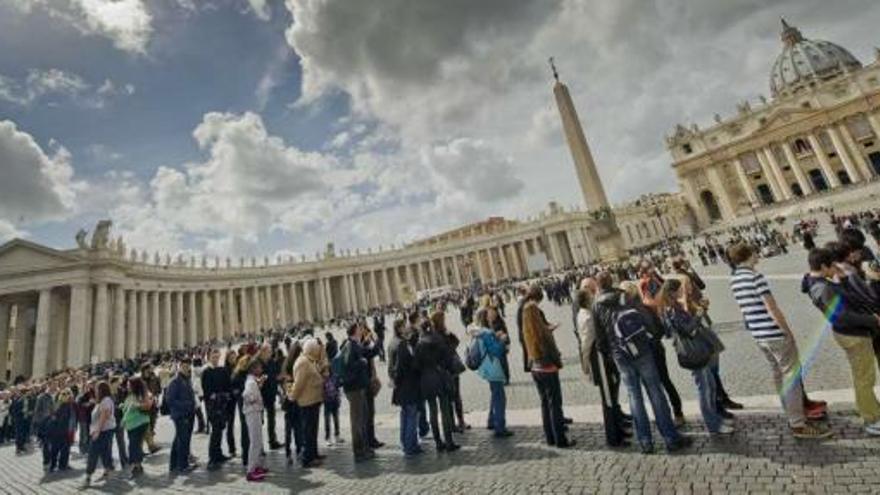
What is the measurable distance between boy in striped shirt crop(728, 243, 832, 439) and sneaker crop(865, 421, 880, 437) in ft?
0.95

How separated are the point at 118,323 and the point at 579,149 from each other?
4651 centimetres

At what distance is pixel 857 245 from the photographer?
4965 mm

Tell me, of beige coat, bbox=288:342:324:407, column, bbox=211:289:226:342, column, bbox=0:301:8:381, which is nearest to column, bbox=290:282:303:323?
column, bbox=211:289:226:342

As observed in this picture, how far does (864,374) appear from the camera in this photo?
4332 millimetres

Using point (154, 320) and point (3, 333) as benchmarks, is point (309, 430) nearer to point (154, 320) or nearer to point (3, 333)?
point (154, 320)

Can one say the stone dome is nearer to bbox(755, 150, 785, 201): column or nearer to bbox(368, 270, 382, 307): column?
bbox(755, 150, 785, 201): column

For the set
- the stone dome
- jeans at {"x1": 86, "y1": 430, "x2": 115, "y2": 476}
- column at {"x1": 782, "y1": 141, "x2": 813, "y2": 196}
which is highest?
the stone dome

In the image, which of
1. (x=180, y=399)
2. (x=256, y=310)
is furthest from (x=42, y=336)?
(x=180, y=399)

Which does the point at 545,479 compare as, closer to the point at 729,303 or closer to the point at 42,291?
the point at 729,303

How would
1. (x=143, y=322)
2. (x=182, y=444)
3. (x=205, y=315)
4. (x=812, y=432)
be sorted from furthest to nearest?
(x=205, y=315)
(x=143, y=322)
(x=182, y=444)
(x=812, y=432)

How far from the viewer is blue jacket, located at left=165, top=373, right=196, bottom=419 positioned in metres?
7.82

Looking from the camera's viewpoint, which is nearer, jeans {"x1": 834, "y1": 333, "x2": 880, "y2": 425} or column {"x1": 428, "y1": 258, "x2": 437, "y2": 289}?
jeans {"x1": 834, "y1": 333, "x2": 880, "y2": 425}

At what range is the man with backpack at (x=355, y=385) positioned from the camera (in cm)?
689

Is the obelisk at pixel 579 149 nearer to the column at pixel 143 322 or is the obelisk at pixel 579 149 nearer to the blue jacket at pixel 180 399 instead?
the blue jacket at pixel 180 399
